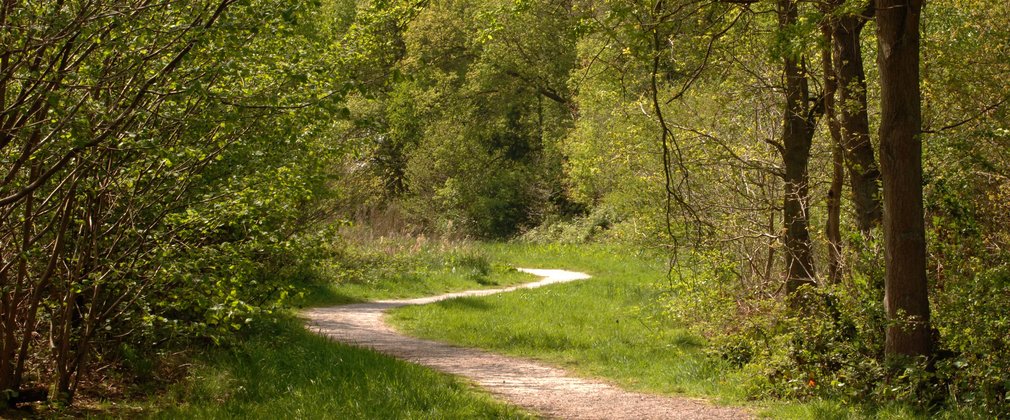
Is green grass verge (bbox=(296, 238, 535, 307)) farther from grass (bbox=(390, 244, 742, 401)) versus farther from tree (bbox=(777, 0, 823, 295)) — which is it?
tree (bbox=(777, 0, 823, 295))

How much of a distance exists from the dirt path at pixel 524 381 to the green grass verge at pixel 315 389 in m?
0.63

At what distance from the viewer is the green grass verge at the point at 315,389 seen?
27.4 feet

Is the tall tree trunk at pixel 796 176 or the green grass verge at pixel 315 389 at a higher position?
the tall tree trunk at pixel 796 176

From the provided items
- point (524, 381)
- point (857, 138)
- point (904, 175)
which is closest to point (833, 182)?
point (857, 138)

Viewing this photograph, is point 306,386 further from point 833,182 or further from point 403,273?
point 403,273

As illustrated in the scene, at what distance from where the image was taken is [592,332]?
15492 mm

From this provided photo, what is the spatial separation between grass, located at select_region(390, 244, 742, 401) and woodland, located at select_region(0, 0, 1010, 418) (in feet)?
2.31

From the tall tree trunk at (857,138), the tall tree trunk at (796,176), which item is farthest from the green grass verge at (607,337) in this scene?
the tall tree trunk at (857,138)

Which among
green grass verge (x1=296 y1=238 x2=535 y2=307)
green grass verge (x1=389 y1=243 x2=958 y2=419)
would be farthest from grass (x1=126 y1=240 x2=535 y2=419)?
green grass verge (x1=296 y1=238 x2=535 y2=307)

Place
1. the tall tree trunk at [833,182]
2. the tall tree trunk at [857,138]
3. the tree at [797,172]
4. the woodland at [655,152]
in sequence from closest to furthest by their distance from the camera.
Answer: the woodland at [655,152], the tall tree trunk at [857,138], the tall tree trunk at [833,182], the tree at [797,172]

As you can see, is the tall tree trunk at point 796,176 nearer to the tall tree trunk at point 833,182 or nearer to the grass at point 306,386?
the tall tree trunk at point 833,182

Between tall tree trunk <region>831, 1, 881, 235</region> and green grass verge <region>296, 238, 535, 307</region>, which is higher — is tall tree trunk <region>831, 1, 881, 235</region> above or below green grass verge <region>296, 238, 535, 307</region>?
above

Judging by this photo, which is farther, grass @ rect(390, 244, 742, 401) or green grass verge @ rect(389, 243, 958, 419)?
grass @ rect(390, 244, 742, 401)

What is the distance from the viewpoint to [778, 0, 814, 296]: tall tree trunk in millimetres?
11305
